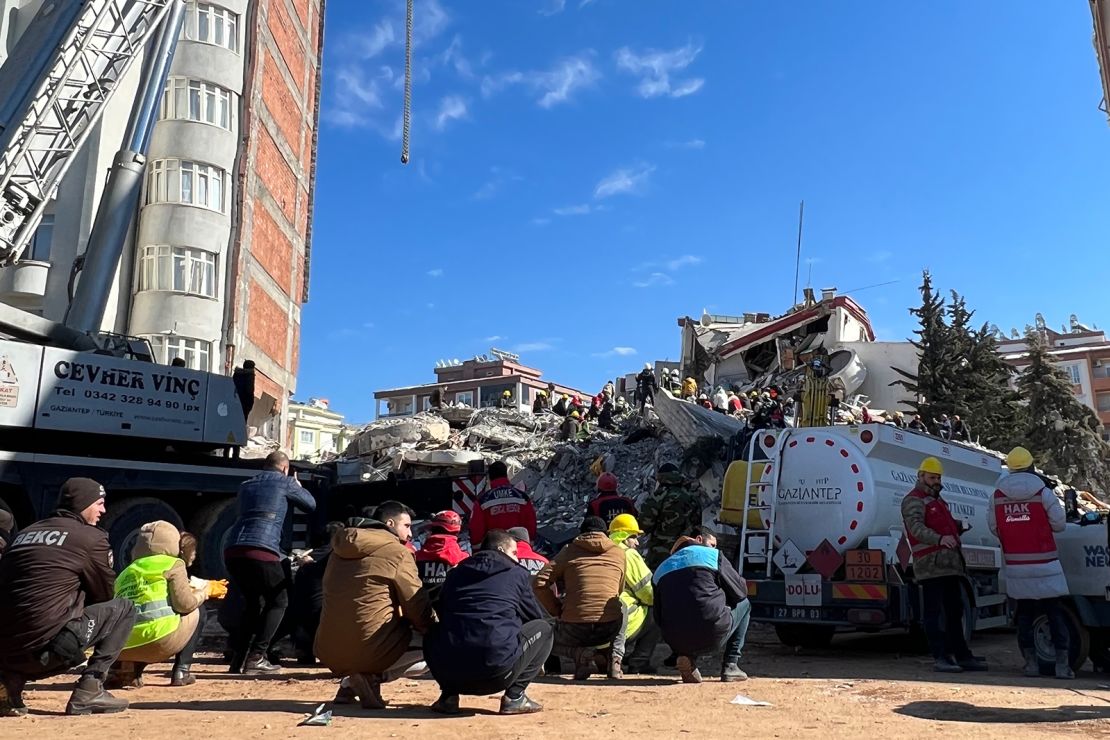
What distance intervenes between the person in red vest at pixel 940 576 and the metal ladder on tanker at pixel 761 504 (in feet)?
5.32

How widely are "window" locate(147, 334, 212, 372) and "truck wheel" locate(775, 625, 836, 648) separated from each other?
1929 cm

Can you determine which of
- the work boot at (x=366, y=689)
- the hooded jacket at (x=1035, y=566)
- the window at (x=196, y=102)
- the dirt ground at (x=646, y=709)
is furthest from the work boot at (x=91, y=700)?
the window at (x=196, y=102)

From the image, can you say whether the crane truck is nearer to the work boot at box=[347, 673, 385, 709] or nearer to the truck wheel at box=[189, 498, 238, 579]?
the truck wheel at box=[189, 498, 238, 579]

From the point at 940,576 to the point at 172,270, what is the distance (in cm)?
2289

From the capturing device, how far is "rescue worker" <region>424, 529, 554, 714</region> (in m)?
5.30

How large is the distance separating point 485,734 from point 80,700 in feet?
7.89

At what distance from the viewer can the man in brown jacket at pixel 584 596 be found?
7.14 metres

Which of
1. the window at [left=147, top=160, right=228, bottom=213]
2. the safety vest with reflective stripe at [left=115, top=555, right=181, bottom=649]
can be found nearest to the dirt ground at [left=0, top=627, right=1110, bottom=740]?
the safety vest with reflective stripe at [left=115, top=555, right=181, bottom=649]

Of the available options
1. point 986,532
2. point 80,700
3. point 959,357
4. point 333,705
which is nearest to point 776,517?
point 986,532

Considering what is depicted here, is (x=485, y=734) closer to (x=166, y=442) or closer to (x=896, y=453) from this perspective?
(x=896, y=453)

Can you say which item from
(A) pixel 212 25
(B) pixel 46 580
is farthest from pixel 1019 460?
(A) pixel 212 25

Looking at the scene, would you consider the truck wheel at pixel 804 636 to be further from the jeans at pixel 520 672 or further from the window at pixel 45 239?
the window at pixel 45 239

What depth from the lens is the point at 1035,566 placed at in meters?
7.85

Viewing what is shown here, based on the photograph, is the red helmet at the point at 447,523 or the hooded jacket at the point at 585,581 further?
the red helmet at the point at 447,523
